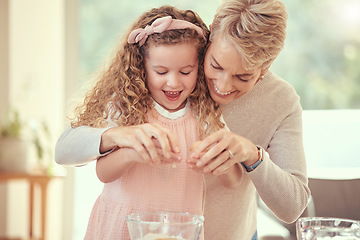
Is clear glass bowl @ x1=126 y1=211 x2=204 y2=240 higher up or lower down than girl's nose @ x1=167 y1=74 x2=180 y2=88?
lower down

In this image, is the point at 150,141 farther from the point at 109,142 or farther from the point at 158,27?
the point at 158,27

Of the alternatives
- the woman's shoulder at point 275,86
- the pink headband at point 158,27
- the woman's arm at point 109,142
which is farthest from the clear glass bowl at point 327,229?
the woman's shoulder at point 275,86

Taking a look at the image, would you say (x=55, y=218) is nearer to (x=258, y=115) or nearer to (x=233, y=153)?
(x=258, y=115)

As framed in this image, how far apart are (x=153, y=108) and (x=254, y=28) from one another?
0.36 m

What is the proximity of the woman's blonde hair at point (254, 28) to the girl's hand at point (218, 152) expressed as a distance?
0.90 ft

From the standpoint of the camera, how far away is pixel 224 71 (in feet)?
4.84

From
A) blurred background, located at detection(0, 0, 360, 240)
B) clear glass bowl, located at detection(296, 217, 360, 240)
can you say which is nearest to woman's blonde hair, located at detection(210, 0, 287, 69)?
clear glass bowl, located at detection(296, 217, 360, 240)

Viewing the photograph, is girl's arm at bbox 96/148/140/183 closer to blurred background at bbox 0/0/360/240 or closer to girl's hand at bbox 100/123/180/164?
girl's hand at bbox 100/123/180/164

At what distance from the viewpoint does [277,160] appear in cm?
171

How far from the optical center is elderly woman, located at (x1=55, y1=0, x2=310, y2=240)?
49.6 inches

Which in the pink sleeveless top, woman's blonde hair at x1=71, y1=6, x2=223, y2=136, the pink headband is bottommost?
the pink sleeveless top

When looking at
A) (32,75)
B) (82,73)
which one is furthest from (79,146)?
(82,73)

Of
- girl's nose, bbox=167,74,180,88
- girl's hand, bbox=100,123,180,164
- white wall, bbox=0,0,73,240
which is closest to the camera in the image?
girl's hand, bbox=100,123,180,164

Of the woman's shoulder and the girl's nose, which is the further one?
the woman's shoulder
